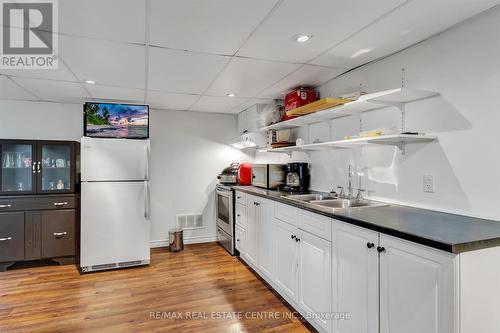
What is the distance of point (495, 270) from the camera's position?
4.43 feet

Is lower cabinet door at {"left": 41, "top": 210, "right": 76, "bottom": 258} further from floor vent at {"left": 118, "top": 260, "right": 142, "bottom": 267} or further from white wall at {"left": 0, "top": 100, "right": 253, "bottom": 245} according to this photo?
white wall at {"left": 0, "top": 100, "right": 253, "bottom": 245}

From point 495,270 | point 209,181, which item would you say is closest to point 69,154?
point 209,181

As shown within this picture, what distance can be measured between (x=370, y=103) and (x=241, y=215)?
2192 millimetres

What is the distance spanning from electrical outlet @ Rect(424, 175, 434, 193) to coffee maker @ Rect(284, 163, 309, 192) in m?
1.46

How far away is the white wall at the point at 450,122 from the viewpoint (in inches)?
66.2

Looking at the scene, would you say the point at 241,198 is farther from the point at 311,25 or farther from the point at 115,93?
the point at 311,25

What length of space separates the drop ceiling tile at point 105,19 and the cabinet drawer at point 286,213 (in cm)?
181

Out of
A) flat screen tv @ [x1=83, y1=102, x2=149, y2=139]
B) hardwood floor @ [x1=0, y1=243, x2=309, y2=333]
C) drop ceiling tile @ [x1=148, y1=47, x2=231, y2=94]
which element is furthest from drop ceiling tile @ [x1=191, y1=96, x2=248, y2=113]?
hardwood floor @ [x1=0, y1=243, x2=309, y2=333]

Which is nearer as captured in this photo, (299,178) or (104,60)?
(104,60)

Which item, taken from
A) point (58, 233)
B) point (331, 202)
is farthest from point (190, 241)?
point (331, 202)

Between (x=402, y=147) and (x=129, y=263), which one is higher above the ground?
(x=402, y=147)

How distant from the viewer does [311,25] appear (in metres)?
1.85

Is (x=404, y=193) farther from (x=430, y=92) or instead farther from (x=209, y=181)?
(x=209, y=181)

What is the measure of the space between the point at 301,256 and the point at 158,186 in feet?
9.63
